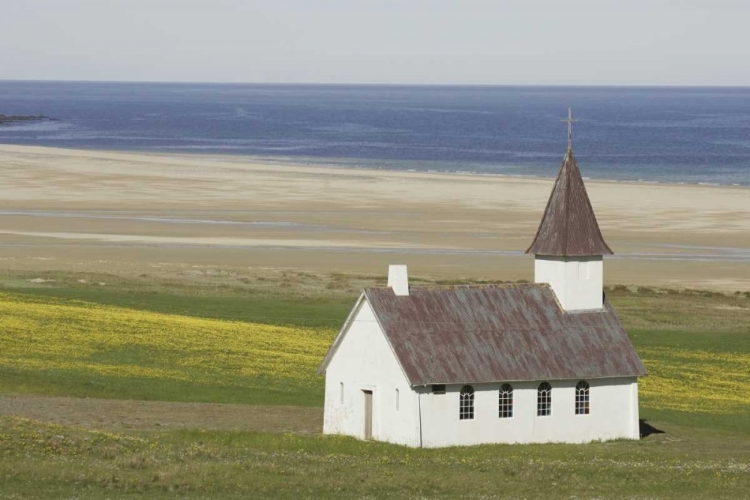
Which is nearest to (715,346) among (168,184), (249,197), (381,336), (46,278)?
(381,336)

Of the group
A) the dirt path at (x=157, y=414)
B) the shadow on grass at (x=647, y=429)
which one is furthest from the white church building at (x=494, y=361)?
the dirt path at (x=157, y=414)

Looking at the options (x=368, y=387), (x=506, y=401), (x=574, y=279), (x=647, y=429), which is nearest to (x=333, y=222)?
(x=574, y=279)

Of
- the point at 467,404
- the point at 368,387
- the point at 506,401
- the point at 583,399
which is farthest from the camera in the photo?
the point at 583,399

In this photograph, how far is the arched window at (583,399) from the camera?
44531 millimetres

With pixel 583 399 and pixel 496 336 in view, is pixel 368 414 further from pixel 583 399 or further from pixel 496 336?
pixel 583 399

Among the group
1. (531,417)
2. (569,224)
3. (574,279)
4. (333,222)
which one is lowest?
Result: (333,222)

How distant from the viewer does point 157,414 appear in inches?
1727

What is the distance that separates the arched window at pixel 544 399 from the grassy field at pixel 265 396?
1.43 meters

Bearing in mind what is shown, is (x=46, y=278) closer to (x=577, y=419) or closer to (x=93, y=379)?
(x=93, y=379)

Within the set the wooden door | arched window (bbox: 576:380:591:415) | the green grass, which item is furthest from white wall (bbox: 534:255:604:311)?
the wooden door

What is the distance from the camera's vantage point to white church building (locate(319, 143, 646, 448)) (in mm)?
42312

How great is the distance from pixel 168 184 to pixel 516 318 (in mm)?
92344

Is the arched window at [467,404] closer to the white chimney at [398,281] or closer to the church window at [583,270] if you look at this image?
the white chimney at [398,281]

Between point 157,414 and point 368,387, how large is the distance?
6.39 m
